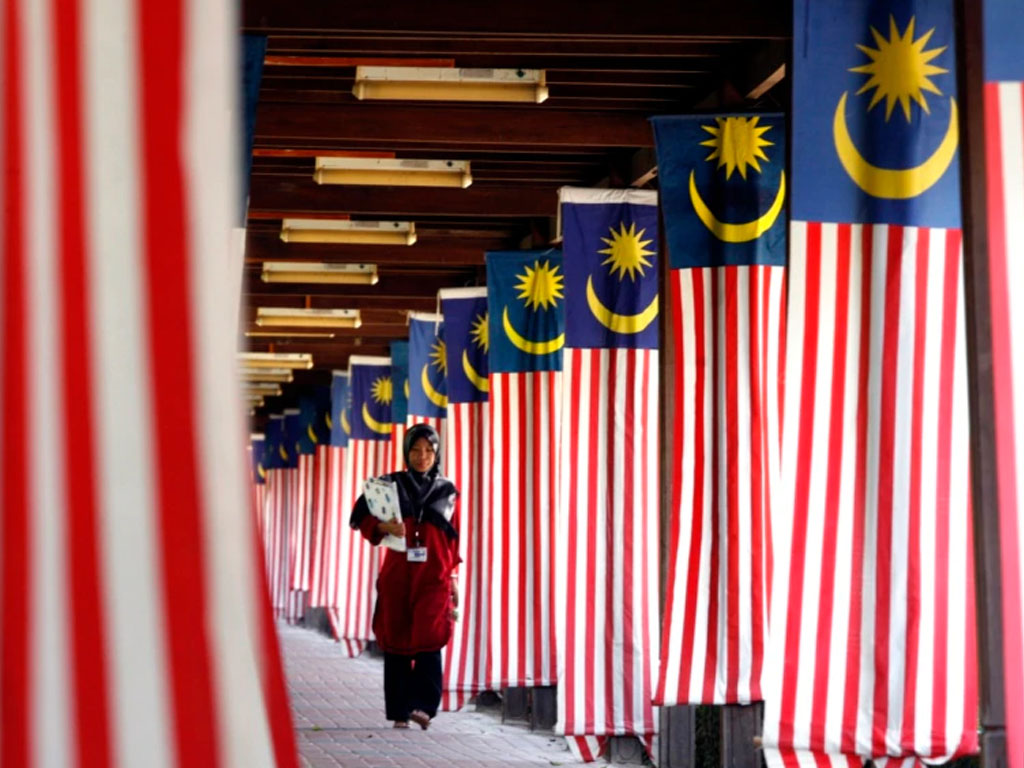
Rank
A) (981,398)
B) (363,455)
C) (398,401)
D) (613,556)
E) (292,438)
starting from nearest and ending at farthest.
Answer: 1. (981,398)
2. (613,556)
3. (398,401)
4. (363,455)
5. (292,438)

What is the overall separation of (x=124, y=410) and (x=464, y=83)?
7188 millimetres

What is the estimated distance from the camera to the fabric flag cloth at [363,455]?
18.1 m

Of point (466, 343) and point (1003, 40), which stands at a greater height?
point (1003, 40)

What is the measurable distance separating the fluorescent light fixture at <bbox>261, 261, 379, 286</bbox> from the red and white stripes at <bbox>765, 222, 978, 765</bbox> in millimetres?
9063

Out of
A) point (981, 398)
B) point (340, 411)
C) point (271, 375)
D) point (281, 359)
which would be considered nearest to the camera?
point (981, 398)

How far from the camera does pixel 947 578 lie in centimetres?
574

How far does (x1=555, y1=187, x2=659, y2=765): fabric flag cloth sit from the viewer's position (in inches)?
374

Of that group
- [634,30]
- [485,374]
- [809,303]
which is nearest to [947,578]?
[809,303]

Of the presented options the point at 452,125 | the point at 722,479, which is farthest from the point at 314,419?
the point at 722,479

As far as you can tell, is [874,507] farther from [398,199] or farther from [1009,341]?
[398,199]

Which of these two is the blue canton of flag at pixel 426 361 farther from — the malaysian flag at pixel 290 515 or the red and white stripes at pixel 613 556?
the malaysian flag at pixel 290 515

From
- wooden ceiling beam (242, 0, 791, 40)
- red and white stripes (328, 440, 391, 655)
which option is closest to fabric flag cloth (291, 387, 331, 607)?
red and white stripes (328, 440, 391, 655)

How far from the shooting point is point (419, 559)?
10734mm

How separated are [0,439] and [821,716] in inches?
174
